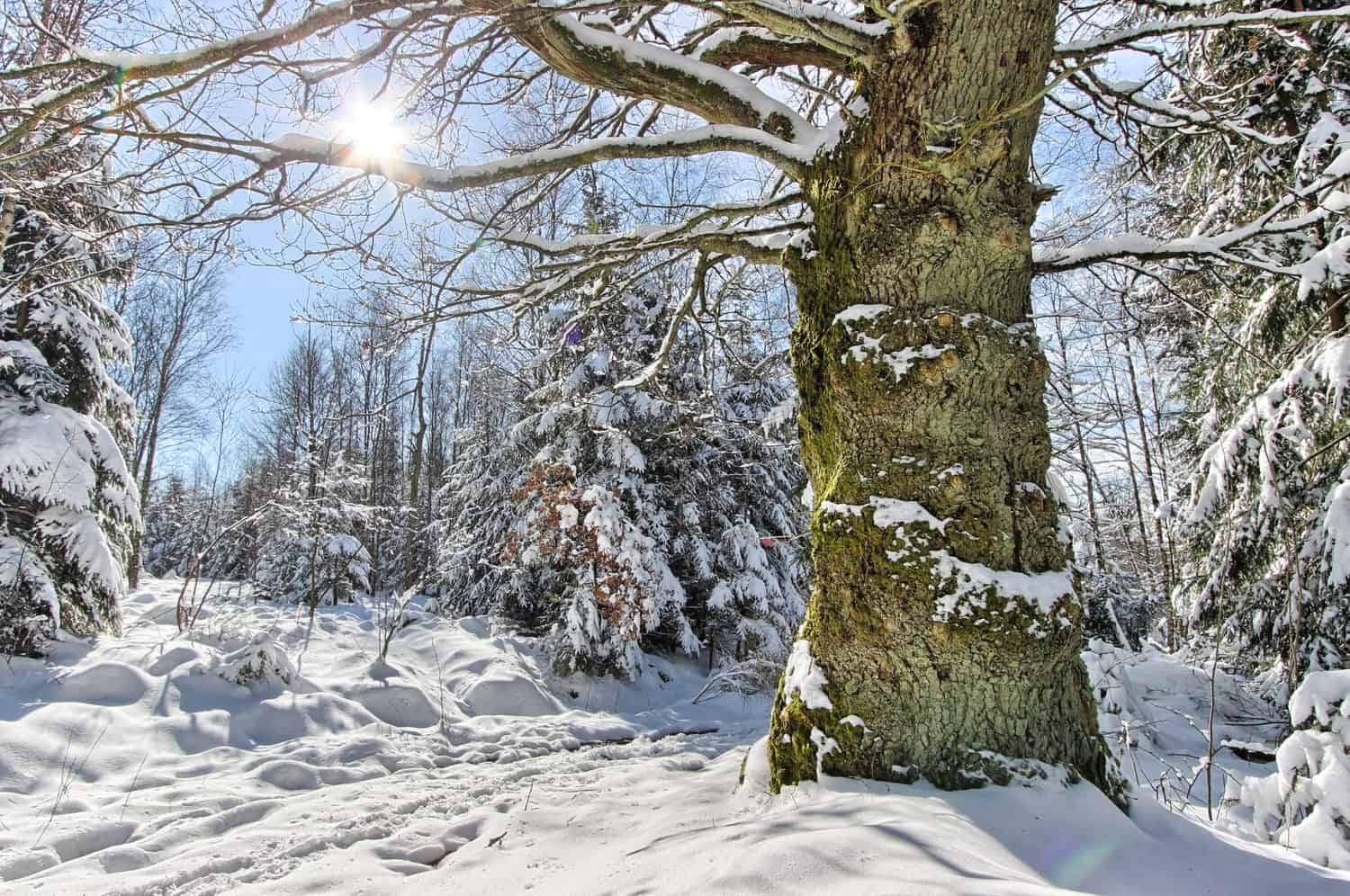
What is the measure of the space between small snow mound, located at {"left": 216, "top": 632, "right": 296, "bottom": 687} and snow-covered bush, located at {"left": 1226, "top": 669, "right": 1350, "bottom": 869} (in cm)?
685

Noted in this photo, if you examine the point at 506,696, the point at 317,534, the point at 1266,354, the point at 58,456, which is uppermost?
the point at 1266,354

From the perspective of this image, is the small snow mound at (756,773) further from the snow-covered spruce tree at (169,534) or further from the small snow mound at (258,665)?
the snow-covered spruce tree at (169,534)

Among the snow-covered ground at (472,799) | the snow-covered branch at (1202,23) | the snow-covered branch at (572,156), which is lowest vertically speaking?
the snow-covered ground at (472,799)

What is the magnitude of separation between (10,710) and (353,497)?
12.7 m

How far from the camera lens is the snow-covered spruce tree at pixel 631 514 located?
865 cm

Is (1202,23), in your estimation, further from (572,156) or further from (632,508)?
(632,508)

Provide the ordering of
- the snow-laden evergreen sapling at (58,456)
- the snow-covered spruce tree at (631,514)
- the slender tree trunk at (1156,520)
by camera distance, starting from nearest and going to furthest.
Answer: the snow-laden evergreen sapling at (58,456), the slender tree trunk at (1156,520), the snow-covered spruce tree at (631,514)

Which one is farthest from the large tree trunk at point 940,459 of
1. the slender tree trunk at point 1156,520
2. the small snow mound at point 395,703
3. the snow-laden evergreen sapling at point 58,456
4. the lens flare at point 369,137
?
the slender tree trunk at point 1156,520

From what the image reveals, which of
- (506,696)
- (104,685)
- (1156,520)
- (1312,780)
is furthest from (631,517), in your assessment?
(1312,780)

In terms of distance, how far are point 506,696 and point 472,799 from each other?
3.81 metres

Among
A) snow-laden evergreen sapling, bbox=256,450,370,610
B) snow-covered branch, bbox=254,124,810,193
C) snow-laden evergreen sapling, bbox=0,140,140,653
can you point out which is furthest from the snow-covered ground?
snow-laden evergreen sapling, bbox=256,450,370,610

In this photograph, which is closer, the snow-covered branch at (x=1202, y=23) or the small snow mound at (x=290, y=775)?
the snow-covered branch at (x=1202, y=23)

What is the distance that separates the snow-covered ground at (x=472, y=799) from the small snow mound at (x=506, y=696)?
0.10 ft

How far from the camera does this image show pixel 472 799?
345 cm
